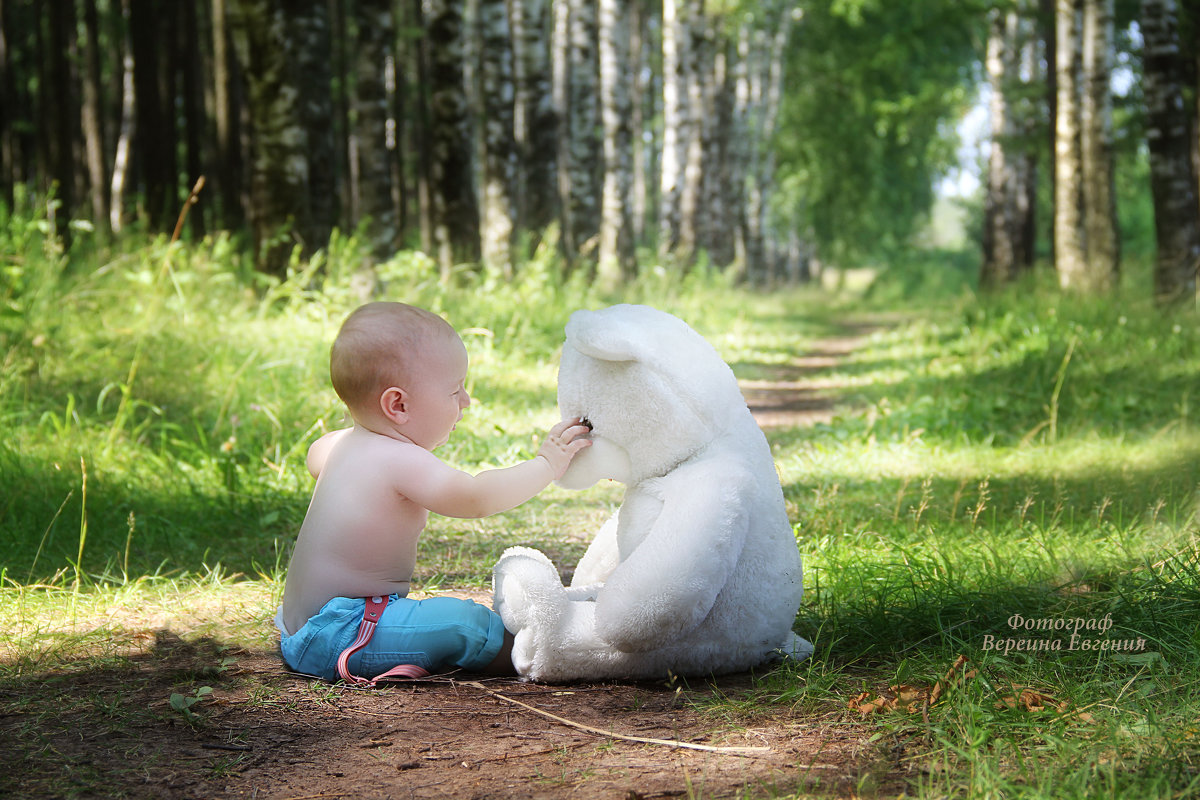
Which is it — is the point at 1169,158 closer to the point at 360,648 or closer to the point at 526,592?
the point at 526,592

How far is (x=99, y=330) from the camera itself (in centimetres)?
635

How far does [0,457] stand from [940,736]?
4.22m

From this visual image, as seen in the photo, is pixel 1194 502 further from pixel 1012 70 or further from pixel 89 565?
pixel 1012 70

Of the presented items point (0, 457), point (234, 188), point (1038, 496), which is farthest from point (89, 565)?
point (234, 188)

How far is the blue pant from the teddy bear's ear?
0.80m

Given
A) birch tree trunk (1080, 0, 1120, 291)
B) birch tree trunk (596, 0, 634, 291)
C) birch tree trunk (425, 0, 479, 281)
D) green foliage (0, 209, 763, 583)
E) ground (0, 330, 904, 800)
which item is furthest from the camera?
birch tree trunk (596, 0, 634, 291)

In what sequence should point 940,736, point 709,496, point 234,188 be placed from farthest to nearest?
point 234,188
point 709,496
point 940,736

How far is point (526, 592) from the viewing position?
8.93 feet

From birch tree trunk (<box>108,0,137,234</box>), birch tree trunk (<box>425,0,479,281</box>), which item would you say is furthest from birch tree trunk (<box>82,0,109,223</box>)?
birch tree trunk (<box>425,0,479,281</box>)

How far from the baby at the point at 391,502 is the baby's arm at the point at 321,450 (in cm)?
22

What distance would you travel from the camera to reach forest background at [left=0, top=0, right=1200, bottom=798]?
229 cm

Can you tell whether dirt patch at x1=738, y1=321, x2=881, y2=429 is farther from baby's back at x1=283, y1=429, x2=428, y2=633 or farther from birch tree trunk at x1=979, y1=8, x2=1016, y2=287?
birch tree trunk at x1=979, y1=8, x2=1016, y2=287

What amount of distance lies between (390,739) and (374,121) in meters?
9.00

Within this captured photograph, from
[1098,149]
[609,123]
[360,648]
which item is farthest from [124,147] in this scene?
[360,648]
